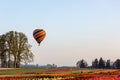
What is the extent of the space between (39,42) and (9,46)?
40.0m

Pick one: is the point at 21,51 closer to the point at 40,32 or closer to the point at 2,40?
the point at 2,40

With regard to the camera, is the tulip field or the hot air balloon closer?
the tulip field

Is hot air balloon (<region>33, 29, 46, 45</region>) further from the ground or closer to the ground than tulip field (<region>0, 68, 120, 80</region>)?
further from the ground

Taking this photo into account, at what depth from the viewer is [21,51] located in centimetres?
10194

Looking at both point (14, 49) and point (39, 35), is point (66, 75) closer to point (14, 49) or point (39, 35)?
point (39, 35)

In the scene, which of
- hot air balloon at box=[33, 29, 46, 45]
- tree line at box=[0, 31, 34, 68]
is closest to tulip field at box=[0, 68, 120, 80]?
hot air balloon at box=[33, 29, 46, 45]

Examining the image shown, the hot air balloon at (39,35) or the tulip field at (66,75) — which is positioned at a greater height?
the hot air balloon at (39,35)

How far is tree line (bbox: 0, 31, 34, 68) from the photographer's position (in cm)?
10175

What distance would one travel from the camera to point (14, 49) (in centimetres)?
10144

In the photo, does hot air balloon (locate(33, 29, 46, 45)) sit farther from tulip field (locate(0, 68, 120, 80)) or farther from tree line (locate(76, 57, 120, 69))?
tree line (locate(76, 57, 120, 69))

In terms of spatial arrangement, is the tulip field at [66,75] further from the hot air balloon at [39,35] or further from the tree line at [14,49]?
the tree line at [14,49]

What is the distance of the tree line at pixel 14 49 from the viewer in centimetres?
10175

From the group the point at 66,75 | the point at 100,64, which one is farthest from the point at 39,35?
the point at 100,64

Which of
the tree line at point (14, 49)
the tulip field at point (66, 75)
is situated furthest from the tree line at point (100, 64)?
the tulip field at point (66, 75)
